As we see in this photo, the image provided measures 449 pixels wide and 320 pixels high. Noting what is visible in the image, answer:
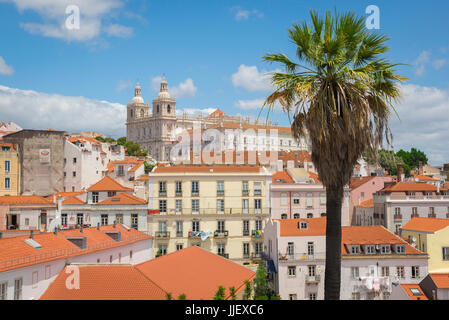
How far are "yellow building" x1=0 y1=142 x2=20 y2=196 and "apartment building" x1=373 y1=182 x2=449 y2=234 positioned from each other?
54.4 m

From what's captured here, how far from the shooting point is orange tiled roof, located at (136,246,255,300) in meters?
21.2

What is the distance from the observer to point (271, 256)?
139 feet

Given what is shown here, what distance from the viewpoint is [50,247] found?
32.2 metres

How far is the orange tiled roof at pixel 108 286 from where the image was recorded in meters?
20.2

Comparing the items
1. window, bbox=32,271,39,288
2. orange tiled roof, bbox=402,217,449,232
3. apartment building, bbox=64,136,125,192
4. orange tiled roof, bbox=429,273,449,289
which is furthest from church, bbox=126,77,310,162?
window, bbox=32,271,39,288

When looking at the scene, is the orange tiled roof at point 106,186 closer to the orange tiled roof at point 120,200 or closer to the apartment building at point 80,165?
the orange tiled roof at point 120,200

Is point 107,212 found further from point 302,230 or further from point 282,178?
point 282,178

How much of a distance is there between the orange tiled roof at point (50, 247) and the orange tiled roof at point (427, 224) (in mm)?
28022

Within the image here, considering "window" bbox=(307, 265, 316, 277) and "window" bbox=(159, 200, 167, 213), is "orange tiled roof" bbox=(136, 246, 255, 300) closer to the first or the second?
"window" bbox=(307, 265, 316, 277)

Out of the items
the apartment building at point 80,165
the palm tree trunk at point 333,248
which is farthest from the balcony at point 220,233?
the palm tree trunk at point 333,248

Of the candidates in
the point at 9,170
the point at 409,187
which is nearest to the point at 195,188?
the point at 409,187
